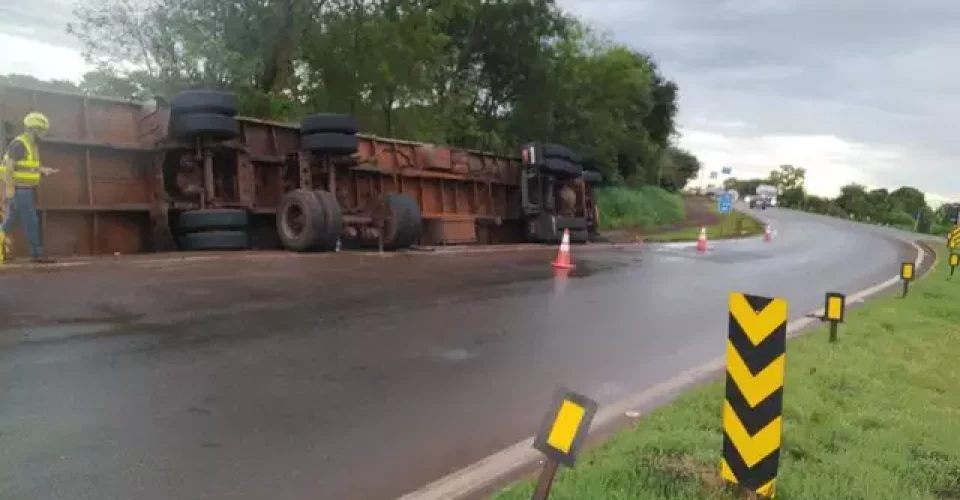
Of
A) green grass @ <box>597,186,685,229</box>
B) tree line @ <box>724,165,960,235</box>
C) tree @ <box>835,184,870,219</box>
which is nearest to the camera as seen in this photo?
green grass @ <box>597,186,685,229</box>

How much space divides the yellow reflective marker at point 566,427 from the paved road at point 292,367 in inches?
39.4

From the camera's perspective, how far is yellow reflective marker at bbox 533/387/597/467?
145 inches

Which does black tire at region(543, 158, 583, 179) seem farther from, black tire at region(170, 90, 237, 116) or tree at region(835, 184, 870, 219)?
tree at region(835, 184, 870, 219)

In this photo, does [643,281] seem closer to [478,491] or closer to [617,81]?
[478,491]

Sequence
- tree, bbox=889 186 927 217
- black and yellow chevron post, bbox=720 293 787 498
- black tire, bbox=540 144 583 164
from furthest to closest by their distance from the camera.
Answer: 1. tree, bbox=889 186 927 217
2. black tire, bbox=540 144 583 164
3. black and yellow chevron post, bbox=720 293 787 498

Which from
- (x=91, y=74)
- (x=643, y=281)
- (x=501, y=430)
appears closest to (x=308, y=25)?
(x=91, y=74)

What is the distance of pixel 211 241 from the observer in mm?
13586

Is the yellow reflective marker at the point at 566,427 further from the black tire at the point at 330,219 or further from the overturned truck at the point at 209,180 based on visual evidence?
the black tire at the point at 330,219

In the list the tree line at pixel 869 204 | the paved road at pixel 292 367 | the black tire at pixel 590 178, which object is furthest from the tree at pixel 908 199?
the paved road at pixel 292 367

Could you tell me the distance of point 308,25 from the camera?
25.6 meters

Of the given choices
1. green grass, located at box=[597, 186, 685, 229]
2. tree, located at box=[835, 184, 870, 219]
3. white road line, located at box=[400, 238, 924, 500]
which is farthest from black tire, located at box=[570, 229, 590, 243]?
tree, located at box=[835, 184, 870, 219]

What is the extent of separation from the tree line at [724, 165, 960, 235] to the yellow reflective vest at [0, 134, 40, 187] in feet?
228

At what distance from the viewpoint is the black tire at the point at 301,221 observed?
14.3m

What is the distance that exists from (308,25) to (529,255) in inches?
471
